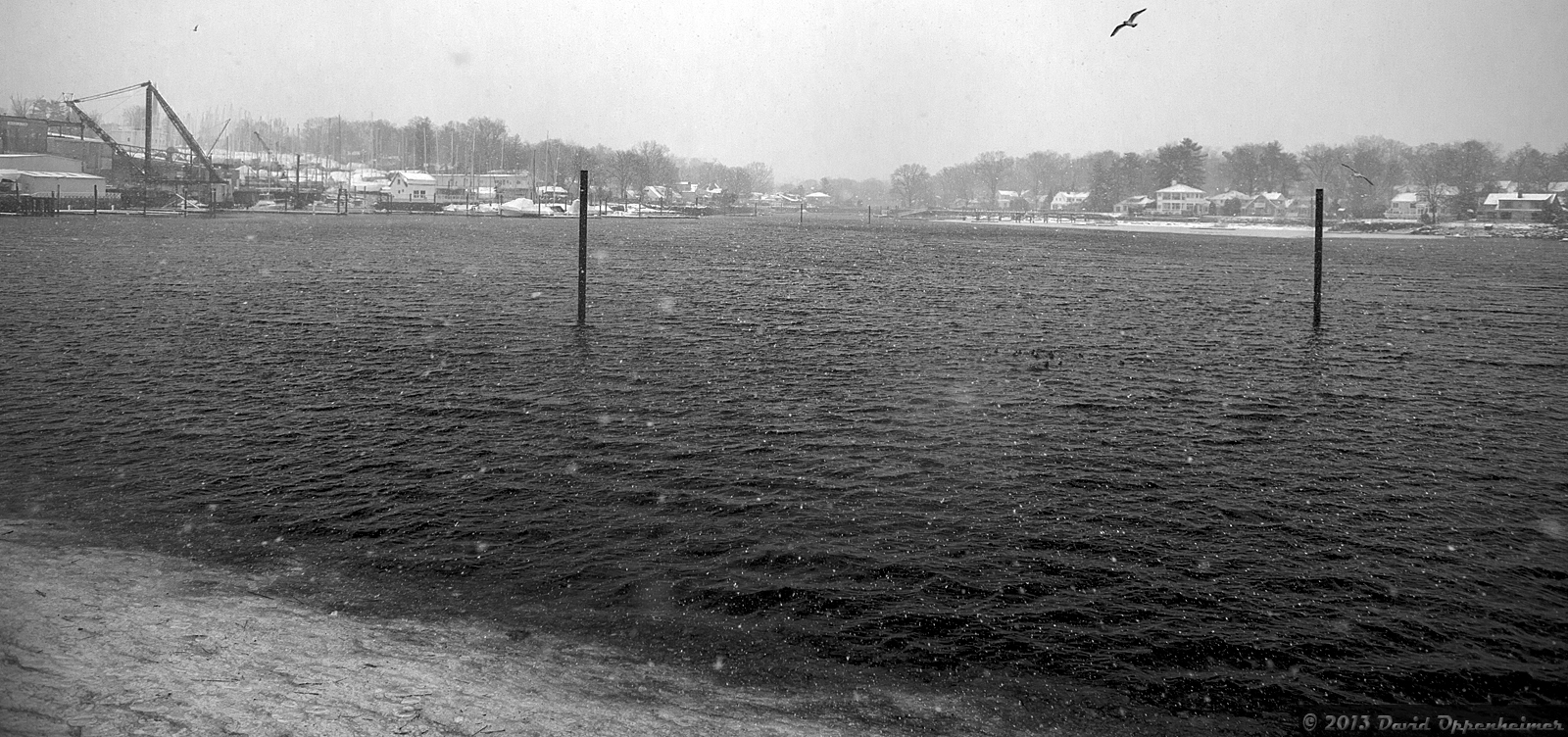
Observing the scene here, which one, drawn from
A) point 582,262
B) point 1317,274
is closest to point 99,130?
point 582,262

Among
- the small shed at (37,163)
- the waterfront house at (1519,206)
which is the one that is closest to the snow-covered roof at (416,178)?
the small shed at (37,163)

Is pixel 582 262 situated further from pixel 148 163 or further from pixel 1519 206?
pixel 1519 206

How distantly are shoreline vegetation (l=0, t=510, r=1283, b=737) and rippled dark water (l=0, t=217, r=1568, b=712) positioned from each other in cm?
92

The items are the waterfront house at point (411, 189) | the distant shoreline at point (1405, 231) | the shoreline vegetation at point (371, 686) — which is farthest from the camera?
the waterfront house at point (411, 189)

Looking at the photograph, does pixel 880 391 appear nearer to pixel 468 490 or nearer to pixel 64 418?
pixel 468 490

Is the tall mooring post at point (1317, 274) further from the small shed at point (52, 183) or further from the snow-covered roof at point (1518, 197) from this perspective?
the snow-covered roof at point (1518, 197)

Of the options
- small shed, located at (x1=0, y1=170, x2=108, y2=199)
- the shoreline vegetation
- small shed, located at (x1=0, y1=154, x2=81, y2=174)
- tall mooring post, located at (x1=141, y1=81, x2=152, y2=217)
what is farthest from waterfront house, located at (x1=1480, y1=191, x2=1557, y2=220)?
small shed, located at (x1=0, y1=154, x2=81, y2=174)

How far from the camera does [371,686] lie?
27.0ft

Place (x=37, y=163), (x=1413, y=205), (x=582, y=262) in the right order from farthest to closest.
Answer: (x=1413, y=205) < (x=37, y=163) < (x=582, y=262)

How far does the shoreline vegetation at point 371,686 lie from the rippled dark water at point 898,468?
0.92 m

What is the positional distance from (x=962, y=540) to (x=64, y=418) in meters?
14.7

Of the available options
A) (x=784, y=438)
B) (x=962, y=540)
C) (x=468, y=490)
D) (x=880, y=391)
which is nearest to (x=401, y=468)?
(x=468, y=490)

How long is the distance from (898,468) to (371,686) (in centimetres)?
914

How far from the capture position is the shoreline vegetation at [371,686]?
755cm
